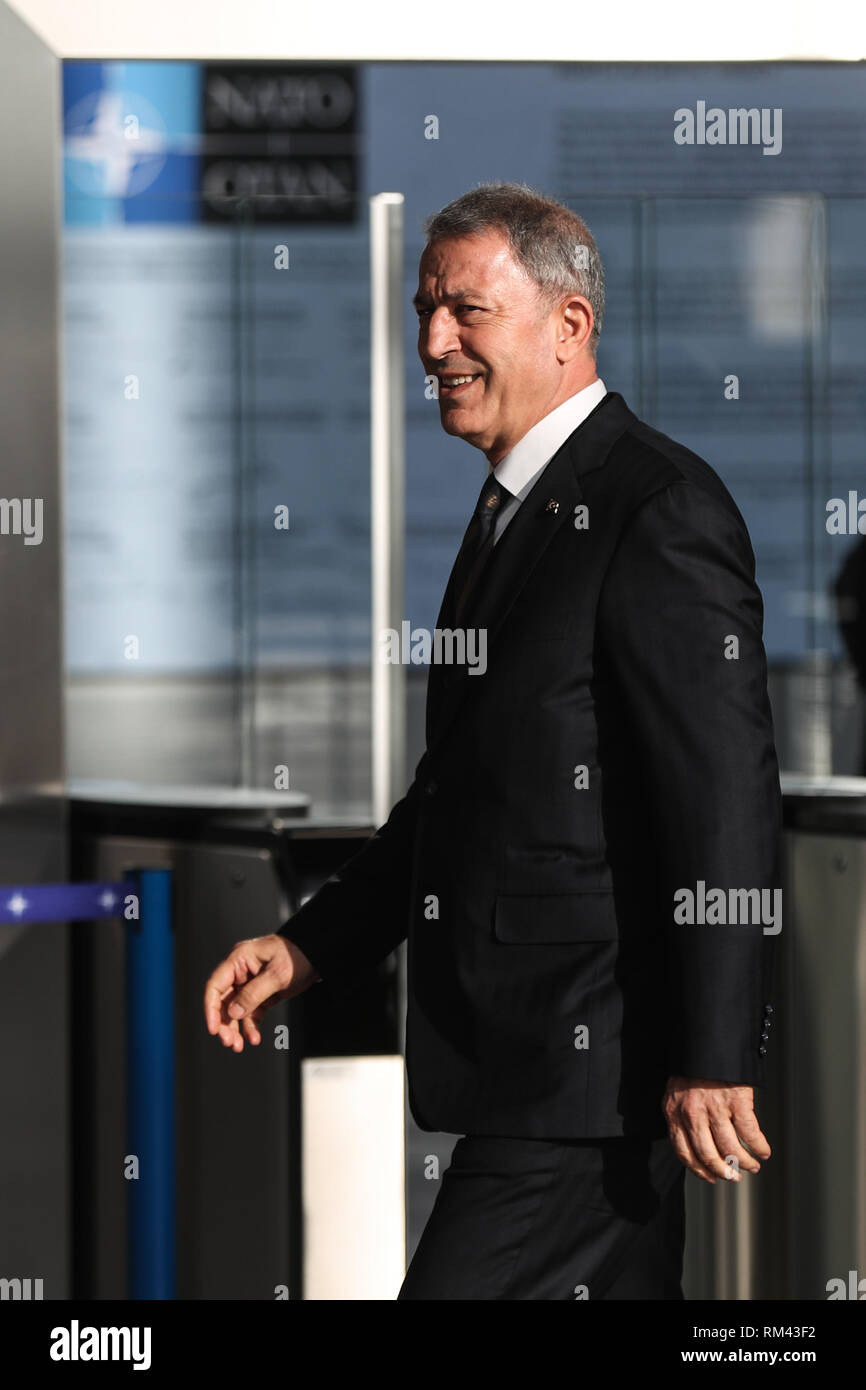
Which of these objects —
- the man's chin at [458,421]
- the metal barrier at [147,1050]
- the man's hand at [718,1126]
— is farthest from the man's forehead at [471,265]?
the metal barrier at [147,1050]

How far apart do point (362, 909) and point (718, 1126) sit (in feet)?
1.69

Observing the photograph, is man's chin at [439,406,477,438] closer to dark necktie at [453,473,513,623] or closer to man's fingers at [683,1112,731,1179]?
dark necktie at [453,473,513,623]

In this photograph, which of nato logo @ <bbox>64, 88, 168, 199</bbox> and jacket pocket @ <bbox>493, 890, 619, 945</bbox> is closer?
jacket pocket @ <bbox>493, 890, 619, 945</bbox>

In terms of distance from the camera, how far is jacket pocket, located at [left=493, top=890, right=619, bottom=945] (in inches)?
66.8

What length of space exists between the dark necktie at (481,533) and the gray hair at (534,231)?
0.18 metres

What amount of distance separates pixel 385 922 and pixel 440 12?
4.09 ft

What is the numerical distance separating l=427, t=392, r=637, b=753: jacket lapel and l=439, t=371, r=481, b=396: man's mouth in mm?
121

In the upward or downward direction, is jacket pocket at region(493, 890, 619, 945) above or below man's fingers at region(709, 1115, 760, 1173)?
above

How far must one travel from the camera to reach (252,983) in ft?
6.44

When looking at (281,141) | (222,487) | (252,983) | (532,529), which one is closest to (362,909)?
(252,983)

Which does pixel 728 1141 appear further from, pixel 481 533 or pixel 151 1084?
pixel 151 1084

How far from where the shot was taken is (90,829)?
2697mm

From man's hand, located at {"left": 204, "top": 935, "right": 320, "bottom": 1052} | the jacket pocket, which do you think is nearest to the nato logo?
man's hand, located at {"left": 204, "top": 935, "right": 320, "bottom": 1052}

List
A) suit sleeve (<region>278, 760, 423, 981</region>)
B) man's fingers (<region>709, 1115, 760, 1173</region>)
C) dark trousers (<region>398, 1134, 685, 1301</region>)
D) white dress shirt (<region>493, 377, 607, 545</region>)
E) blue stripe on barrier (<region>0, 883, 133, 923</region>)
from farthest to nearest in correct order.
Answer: blue stripe on barrier (<region>0, 883, 133, 923</region>) → suit sleeve (<region>278, 760, 423, 981</region>) → white dress shirt (<region>493, 377, 607, 545</region>) → dark trousers (<region>398, 1134, 685, 1301</region>) → man's fingers (<region>709, 1115, 760, 1173</region>)
